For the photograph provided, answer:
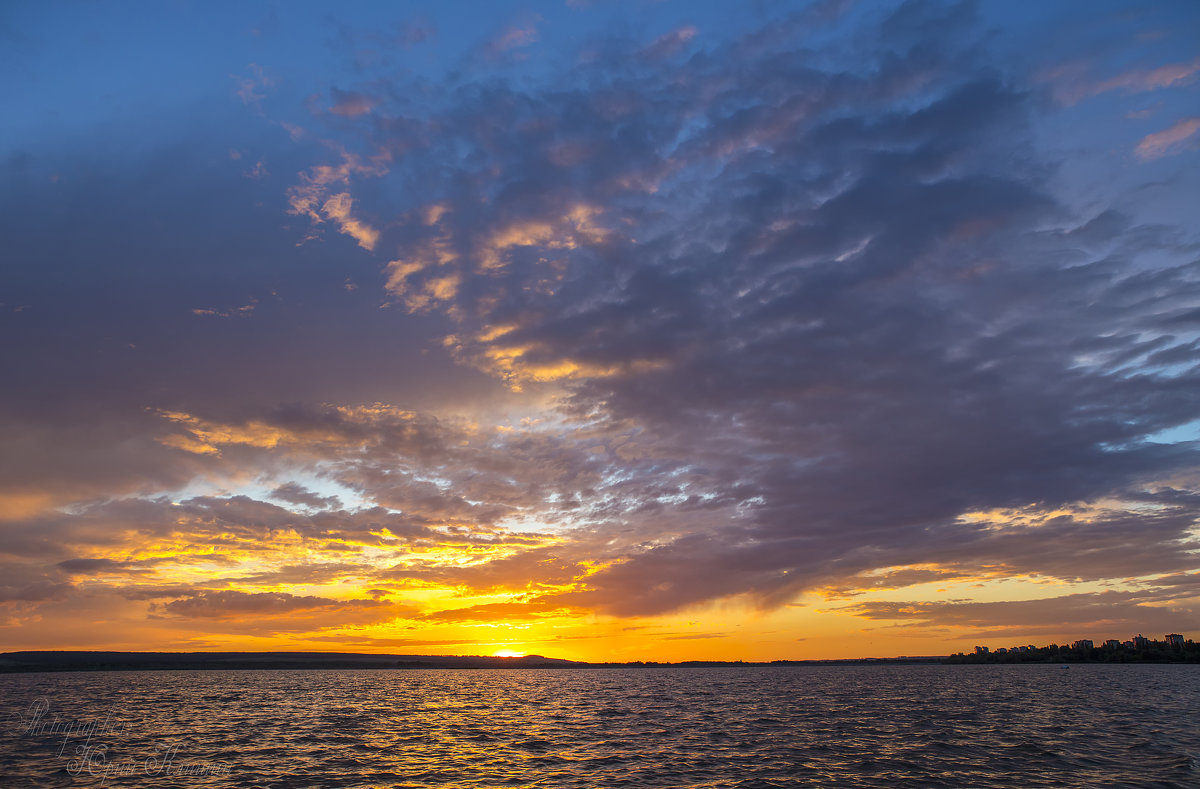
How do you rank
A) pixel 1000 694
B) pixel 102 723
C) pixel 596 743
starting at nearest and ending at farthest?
pixel 596 743, pixel 102 723, pixel 1000 694

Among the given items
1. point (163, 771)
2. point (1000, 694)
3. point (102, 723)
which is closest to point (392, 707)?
point (102, 723)

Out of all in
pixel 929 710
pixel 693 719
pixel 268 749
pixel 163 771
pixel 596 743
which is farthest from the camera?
pixel 929 710

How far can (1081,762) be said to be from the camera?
4419 centimetres

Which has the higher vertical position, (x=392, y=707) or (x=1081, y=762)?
(x=1081, y=762)

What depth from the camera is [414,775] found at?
41.5m

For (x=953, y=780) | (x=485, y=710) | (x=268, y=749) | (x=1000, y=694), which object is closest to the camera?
(x=953, y=780)

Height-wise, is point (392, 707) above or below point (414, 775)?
below

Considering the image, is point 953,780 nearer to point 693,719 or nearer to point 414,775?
point 414,775

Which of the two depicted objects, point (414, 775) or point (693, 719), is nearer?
point (414, 775)

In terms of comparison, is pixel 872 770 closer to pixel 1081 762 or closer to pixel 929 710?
pixel 1081 762

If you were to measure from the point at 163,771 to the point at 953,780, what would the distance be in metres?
52.5

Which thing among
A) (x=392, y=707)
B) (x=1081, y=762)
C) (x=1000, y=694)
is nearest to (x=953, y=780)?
(x=1081, y=762)

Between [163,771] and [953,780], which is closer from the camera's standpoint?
[953,780]

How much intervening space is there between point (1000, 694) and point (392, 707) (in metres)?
110
